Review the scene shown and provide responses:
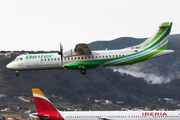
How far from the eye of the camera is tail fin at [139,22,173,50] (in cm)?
6849

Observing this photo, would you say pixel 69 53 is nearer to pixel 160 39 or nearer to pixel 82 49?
pixel 82 49

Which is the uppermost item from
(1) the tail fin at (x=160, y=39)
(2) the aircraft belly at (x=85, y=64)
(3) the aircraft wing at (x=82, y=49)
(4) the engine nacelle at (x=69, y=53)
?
(1) the tail fin at (x=160, y=39)

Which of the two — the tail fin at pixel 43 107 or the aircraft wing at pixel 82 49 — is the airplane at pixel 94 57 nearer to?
the aircraft wing at pixel 82 49

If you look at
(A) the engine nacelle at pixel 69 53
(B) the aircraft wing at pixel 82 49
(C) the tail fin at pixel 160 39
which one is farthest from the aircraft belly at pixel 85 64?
(C) the tail fin at pixel 160 39

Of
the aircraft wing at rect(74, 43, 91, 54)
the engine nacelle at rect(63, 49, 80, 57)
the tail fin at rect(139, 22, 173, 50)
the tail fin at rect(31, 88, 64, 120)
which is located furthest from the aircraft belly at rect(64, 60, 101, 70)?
the tail fin at rect(31, 88, 64, 120)

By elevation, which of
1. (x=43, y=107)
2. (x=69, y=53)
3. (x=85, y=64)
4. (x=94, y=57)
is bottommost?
(x=43, y=107)

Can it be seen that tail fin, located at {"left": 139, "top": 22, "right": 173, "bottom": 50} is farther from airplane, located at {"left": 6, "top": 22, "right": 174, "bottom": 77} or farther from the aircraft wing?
the aircraft wing

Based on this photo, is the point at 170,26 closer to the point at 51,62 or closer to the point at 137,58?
the point at 137,58

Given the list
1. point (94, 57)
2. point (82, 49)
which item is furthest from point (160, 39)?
point (82, 49)

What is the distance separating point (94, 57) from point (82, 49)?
9.74ft

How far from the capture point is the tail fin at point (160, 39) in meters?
68.5

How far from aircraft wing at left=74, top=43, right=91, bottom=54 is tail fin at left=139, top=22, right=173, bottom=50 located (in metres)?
11.8

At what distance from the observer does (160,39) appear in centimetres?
6894

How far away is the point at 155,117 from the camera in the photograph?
95.6 meters
